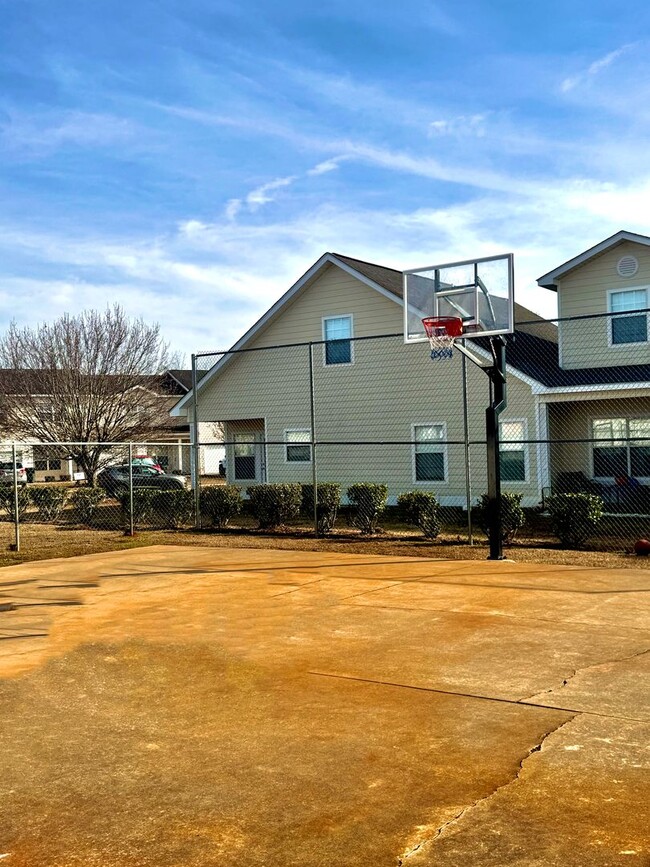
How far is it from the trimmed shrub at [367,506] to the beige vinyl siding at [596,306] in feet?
25.3

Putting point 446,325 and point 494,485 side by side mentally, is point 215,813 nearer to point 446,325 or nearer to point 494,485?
point 494,485

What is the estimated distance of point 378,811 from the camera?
12.1 ft

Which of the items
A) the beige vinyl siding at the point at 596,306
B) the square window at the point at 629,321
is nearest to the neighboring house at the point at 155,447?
the beige vinyl siding at the point at 596,306

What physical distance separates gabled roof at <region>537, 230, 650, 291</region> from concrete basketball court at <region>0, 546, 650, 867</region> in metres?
12.9

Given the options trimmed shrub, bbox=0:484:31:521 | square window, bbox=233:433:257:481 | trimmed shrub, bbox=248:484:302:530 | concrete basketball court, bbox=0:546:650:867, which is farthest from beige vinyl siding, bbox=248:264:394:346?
concrete basketball court, bbox=0:546:650:867

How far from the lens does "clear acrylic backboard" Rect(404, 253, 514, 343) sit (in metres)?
11.5

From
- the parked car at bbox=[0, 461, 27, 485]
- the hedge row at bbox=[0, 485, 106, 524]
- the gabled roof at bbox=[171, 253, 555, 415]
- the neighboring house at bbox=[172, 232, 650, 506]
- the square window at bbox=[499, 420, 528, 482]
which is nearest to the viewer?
the neighboring house at bbox=[172, 232, 650, 506]

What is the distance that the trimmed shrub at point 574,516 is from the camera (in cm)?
1238

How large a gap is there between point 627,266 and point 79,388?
1890 cm

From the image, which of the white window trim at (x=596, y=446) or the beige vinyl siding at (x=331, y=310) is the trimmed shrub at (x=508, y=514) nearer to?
the white window trim at (x=596, y=446)

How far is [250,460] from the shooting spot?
85.8 feet

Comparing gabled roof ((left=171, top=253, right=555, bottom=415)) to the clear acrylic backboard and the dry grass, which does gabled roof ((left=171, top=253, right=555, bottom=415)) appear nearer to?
the dry grass

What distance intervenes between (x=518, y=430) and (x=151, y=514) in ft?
28.1

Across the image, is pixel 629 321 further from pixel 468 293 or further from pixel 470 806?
pixel 470 806
